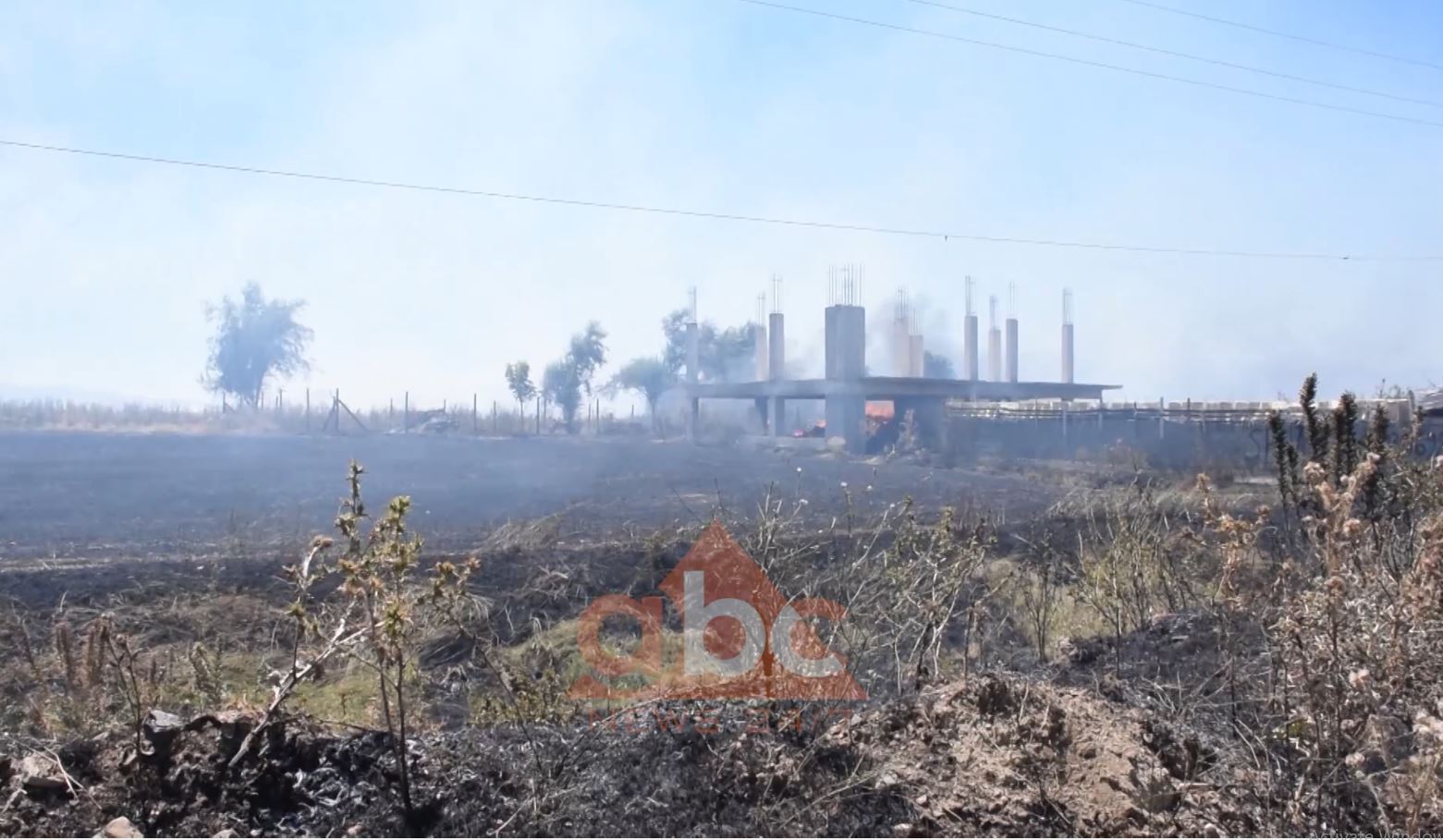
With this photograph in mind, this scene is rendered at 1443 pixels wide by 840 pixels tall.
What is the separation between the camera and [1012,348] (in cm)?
6825

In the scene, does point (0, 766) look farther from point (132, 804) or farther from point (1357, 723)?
point (1357, 723)

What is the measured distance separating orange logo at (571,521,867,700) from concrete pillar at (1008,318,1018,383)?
65.5m

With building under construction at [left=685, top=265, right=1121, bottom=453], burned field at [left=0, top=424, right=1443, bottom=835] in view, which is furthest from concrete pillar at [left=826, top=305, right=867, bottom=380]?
burned field at [left=0, top=424, right=1443, bottom=835]

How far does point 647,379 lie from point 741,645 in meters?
64.9

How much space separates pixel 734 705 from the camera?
391 cm

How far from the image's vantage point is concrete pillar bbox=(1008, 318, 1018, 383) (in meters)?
67.6

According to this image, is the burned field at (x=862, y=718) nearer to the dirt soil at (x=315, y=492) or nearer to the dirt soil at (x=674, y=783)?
the dirt soil at (x=674, y=783)

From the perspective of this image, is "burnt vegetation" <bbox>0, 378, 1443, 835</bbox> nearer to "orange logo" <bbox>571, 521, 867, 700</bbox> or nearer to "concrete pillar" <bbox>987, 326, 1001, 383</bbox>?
"orange logo" <bbox>571, 521, 867, 700</bbox>

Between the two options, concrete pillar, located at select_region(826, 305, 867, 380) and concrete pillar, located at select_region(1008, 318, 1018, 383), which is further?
concrete pillar, located at select_region(1008, 318, 1018, 383)

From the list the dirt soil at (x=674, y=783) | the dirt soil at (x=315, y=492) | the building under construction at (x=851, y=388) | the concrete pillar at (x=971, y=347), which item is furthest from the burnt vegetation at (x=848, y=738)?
the concrete pillar at (x=971, y=347)

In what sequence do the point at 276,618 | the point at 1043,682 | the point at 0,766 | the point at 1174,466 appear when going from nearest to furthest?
1. the point at 0,766
2. the point at 1043,682
3. the point at 276,618
4. the point at 1174,466

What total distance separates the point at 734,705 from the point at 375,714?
211cm

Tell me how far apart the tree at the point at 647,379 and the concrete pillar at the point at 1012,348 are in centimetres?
2356

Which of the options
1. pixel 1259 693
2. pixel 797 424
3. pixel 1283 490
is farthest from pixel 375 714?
pixel 797 424
